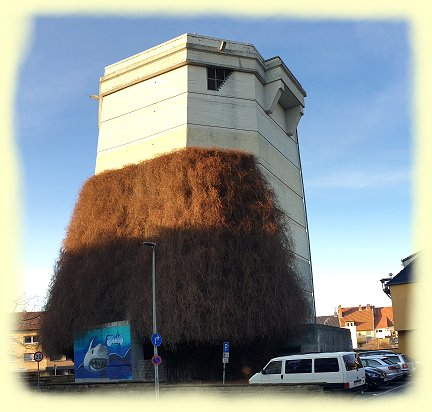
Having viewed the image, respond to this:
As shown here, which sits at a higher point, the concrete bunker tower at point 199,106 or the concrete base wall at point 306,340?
the concrete bunker tower at point 199,106

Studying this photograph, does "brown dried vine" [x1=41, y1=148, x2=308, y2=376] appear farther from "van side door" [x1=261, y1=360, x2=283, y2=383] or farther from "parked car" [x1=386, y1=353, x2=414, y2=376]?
"van side door" [x1=261, y1=360, x2=283, y2=383]

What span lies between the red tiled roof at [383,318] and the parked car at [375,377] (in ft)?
239

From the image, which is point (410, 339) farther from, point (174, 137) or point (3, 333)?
point (3, 333)

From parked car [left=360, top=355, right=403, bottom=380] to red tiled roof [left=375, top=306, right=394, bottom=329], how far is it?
230ft

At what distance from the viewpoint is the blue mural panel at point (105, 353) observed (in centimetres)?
3259

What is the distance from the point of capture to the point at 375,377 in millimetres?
23188

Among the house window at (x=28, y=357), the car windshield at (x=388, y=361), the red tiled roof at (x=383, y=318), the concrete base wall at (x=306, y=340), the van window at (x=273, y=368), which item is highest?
the red tiled roof at (x=383, y=318)

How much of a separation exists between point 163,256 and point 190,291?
11.1ft

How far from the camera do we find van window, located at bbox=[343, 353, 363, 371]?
17.5m

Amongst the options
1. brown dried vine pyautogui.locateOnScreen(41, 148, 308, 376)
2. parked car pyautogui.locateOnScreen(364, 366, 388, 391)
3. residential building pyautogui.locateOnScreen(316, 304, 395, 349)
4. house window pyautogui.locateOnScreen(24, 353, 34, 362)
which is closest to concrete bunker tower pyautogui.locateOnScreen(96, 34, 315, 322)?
brown dried vine pyautogui.locateOnScreen(41, 148, 308, 376)

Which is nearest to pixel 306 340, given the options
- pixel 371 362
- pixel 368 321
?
pixel 371 362

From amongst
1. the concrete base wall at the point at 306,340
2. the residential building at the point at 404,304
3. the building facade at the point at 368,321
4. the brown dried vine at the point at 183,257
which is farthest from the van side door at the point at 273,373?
the building facade at the point at 368,321

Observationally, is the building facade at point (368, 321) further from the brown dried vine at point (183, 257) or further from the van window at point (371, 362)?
the van window at point (371, 362)

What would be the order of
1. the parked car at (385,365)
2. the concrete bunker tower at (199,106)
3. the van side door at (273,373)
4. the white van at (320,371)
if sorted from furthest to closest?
1. the concrete bunker tower at (199,106)
2. the parked car at (385,365)
3. the van side door at (273,373)
4. the white van at (320,371)
